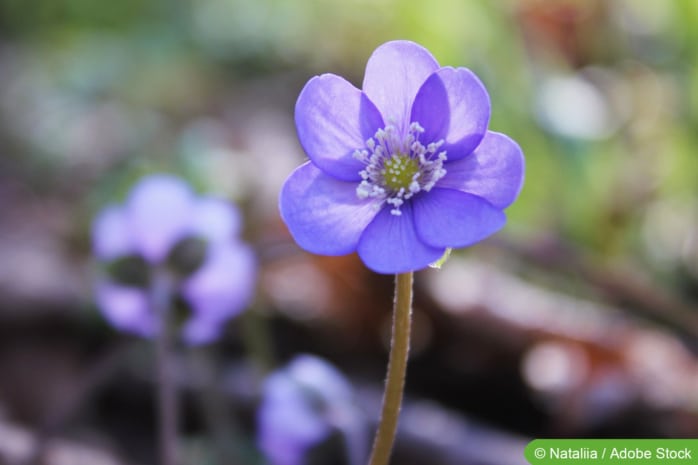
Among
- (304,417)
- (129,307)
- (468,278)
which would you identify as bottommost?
(304,417)

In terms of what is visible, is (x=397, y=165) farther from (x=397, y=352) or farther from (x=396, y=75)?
(x=397, y=352)

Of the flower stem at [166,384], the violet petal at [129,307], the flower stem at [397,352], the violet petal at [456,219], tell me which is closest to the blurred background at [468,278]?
the violet petal at [129,307]

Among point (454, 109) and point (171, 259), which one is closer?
point (454, 109)

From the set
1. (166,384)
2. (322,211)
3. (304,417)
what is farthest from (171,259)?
(322,211)

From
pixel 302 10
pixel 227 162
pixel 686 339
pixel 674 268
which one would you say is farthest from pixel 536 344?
pixel 302 10

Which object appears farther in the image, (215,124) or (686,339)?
(215,124)

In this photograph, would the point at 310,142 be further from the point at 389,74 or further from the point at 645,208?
the point at 645,208

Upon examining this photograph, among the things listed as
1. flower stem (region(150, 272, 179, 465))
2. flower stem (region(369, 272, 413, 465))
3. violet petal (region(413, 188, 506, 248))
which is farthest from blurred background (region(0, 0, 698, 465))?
violet petal (region(413, 188, 506, 248))
